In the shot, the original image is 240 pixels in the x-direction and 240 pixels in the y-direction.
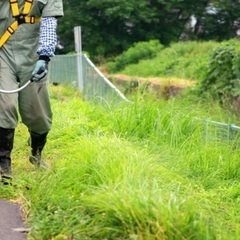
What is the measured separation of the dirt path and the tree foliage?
35652 mm

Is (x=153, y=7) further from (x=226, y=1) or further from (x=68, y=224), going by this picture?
(x=68, y=224)

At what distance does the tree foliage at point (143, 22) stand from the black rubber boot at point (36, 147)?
3442 cm

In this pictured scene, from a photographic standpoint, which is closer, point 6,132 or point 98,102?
point 6,132

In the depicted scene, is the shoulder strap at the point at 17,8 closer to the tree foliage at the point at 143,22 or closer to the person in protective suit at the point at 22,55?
the person in protective suit at the point at 22,55

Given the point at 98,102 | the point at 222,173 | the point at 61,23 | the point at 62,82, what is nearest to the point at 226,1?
the point at 61,23

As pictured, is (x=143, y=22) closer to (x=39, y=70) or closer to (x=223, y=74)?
(x=223, y=74)

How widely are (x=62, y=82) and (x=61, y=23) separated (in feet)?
86.0

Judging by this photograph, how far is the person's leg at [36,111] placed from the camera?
4.99m

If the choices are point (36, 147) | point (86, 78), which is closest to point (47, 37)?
point (36, 147)

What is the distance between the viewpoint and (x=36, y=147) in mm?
5465

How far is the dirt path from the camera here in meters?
3.73

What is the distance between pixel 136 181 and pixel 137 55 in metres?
28.0

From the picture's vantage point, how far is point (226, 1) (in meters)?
39.5

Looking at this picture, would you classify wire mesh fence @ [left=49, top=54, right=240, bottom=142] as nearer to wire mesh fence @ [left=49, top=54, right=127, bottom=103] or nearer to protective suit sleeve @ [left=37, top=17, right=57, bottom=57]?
wire mesh fence @ [left=49, top=54, right=127, bottom=103]
